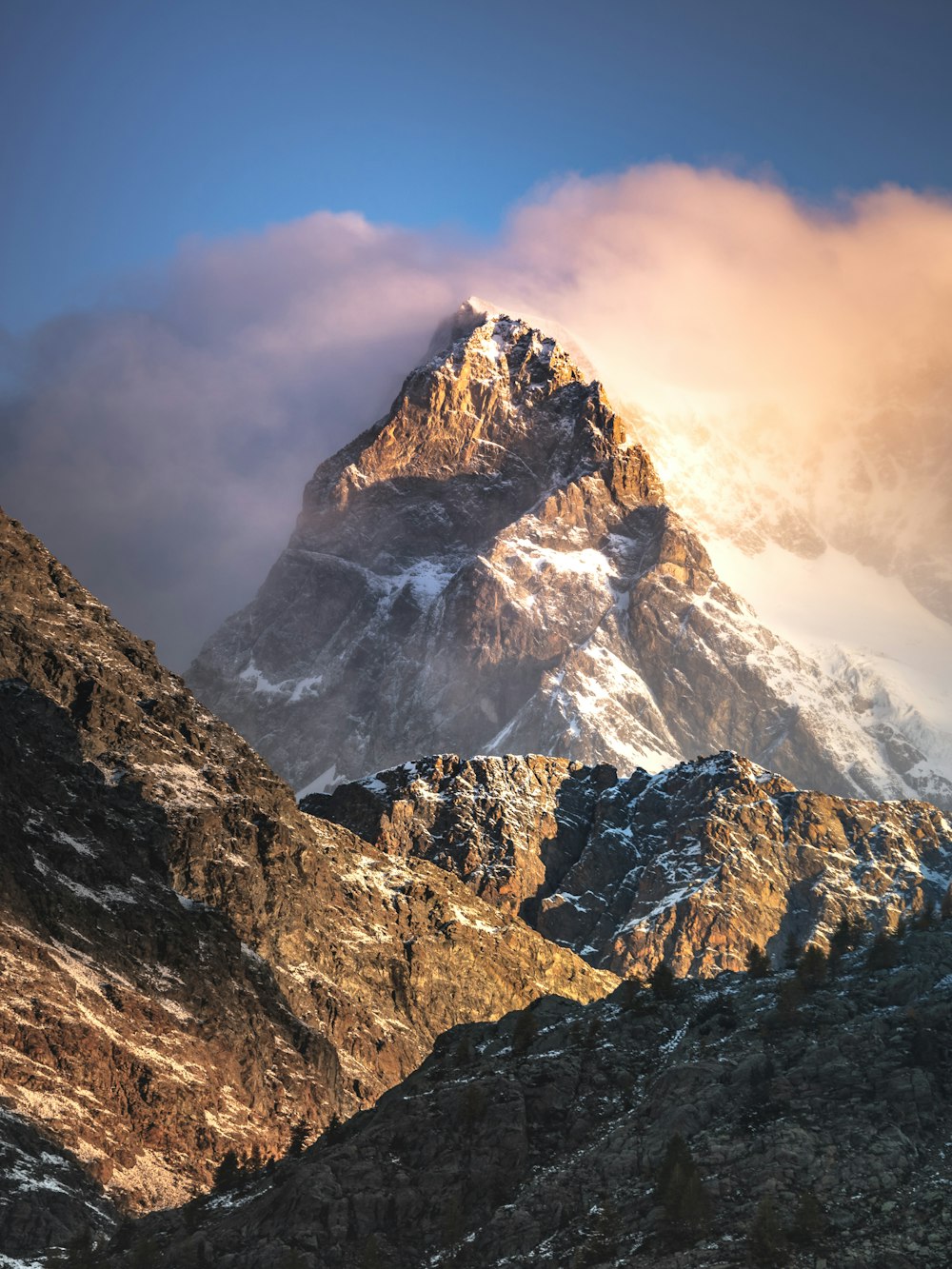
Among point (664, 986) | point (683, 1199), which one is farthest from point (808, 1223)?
point (664, 986)

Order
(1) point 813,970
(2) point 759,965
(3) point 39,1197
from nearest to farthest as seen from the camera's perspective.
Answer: (3) point 39,1197, (1) point 813,970, (2) point 759,965

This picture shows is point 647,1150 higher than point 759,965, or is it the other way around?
point 759,965

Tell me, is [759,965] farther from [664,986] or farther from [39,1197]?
[39,1197]

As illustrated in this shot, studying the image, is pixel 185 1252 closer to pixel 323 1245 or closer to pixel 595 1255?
pixel 323 1245

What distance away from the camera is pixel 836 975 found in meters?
144

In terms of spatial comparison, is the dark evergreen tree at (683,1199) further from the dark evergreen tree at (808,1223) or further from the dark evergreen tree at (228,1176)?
the dark evergreen tree at (228,1176)

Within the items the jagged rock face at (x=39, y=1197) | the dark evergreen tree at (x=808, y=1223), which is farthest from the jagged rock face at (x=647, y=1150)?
the jagged rock face at (x=39, y=1197)

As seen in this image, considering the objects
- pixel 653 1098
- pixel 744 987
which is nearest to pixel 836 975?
pixel 744 987

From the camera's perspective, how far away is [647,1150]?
379 feet

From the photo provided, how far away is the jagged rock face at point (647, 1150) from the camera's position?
101438mm

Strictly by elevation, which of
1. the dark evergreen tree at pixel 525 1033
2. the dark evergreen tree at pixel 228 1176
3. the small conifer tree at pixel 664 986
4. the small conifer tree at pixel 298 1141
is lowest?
the dark evergreen tree at pixel 228 1176

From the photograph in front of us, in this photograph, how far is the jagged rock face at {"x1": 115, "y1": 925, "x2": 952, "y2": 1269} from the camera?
10144 centimetres

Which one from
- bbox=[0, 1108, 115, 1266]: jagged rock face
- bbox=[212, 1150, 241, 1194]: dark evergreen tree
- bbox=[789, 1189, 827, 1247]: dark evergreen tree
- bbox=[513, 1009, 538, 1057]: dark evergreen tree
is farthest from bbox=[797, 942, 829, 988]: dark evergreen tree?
bbox=[0, 1108, 115, 1266]: jagged rock face

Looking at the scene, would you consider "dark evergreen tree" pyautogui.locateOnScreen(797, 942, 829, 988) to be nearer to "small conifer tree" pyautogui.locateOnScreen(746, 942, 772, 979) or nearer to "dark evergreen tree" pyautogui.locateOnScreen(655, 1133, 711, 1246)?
"small conifer tree" pyautogui.locateOnScreen(746, 942, 772, 979)
